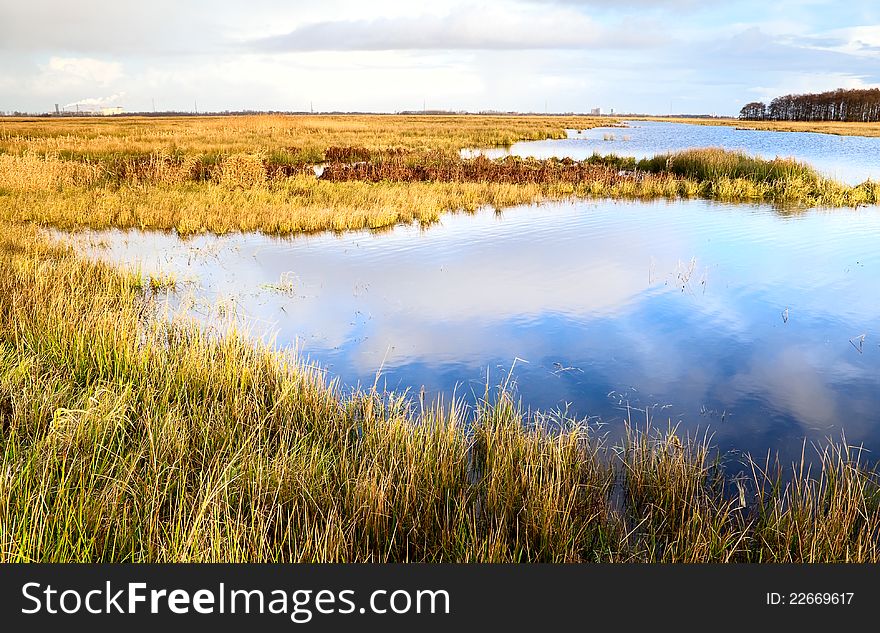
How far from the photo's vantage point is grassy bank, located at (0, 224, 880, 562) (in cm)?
366

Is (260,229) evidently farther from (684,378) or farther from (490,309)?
(684,378)

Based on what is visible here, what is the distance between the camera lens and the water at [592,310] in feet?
23.0

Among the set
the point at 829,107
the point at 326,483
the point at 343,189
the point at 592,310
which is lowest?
the point at 326,483

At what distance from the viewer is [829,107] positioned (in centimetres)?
13350

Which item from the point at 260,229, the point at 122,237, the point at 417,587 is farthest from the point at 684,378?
the point at 122,237

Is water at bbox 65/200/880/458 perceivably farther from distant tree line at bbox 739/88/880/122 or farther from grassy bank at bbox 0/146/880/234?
distant tree line at bbox 739/88/880/122

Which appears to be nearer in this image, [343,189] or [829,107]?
[343,189]

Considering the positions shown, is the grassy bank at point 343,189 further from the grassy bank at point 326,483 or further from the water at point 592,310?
the grassy bank at point 326,483

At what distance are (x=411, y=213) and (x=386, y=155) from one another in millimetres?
15254

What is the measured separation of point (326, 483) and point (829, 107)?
160465mm

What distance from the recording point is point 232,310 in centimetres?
952

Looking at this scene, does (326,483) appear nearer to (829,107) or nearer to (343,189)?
(343,189)

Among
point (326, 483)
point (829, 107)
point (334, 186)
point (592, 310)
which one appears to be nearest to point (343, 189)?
point (334, 186)

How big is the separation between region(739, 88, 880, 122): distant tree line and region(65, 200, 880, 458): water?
132 meters
